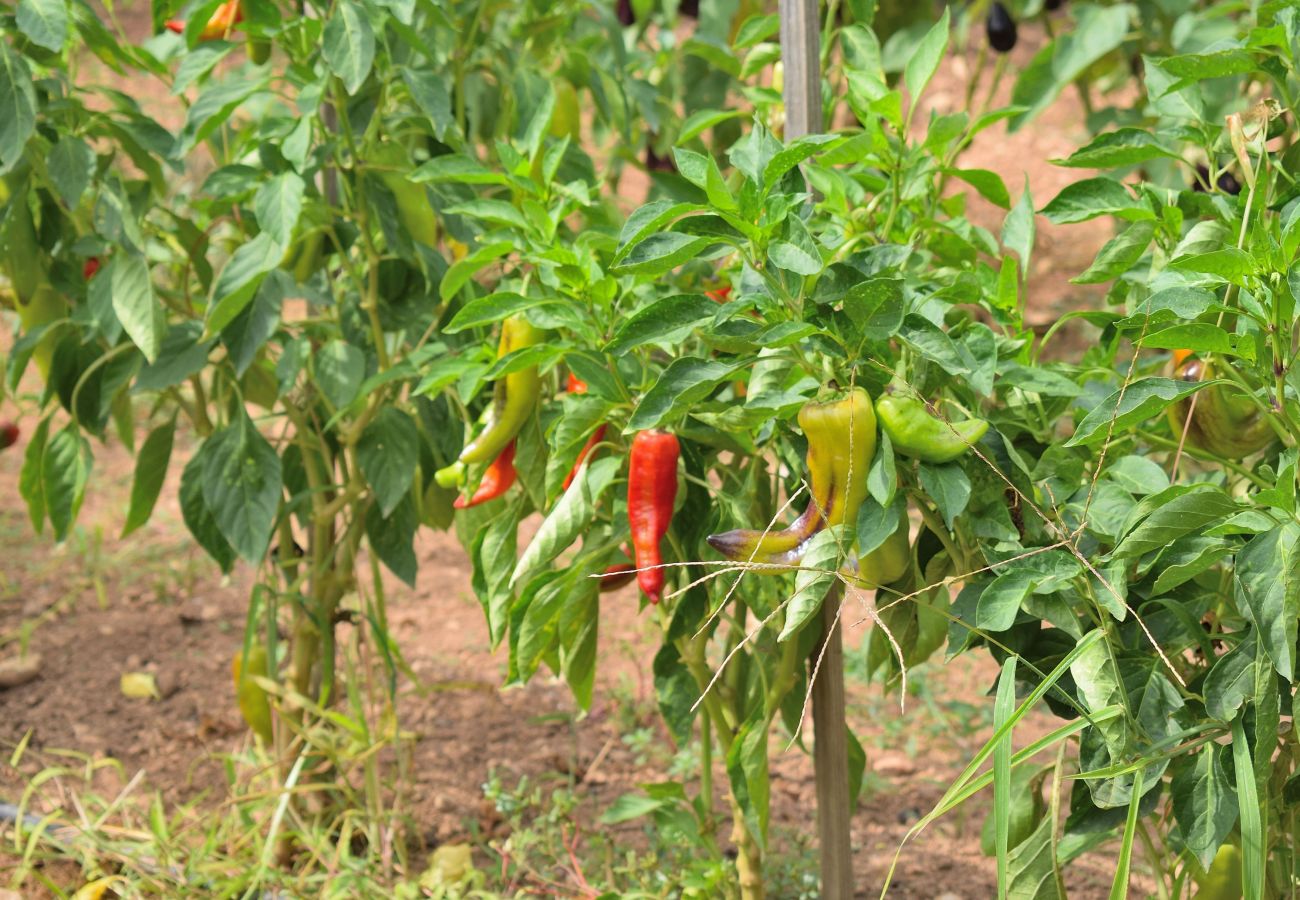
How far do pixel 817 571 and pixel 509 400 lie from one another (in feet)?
1.31

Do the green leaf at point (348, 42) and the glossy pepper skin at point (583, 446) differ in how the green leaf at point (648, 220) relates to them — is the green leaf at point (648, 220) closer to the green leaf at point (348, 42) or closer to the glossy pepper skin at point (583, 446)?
the glossy pepper skin at point (583, 446)

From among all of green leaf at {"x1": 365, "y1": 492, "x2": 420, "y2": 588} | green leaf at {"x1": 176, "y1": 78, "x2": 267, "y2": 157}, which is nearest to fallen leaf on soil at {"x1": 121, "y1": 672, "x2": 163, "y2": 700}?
green leaf at {"x1": 365, "y1": 492, "x2": 420, "y2": 588}

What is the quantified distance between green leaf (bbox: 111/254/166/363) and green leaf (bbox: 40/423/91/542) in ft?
0.83

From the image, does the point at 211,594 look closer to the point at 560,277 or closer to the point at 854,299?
the point at 560,277

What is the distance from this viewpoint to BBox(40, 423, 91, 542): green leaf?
5.61 feet

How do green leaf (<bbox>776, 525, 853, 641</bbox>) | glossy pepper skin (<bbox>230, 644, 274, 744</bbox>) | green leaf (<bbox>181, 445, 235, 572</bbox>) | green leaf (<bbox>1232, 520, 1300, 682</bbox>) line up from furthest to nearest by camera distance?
glossy pepper skin (<bbox>230, 644, 274, 744</bbox>), green leaf (<bbox>181, 445, 235, 572</bbox>), green leaf (<bbox>776, 525, 853, 641</bbox>), green leaf (<bbox>1232, 520, 1300, 682</bbox>)

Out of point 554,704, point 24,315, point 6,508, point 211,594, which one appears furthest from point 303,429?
point 6,508

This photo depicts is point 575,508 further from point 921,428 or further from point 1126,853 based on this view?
point 1126,853

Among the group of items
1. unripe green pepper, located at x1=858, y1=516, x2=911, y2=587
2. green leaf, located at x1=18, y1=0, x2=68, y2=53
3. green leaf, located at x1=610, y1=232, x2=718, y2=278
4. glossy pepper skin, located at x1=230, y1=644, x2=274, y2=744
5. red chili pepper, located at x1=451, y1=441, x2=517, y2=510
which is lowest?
glossy pepper skin, located at x1=230, y1=644, x2=274, y2=744

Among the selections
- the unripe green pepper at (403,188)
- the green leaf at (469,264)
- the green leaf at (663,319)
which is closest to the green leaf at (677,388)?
the green leaf at (663,319)

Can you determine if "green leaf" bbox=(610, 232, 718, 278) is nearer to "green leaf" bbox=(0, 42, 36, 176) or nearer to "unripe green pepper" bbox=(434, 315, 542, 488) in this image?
"unripe green pepper" bbox=(434, 315, 542, 488)

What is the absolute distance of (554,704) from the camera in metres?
2.37

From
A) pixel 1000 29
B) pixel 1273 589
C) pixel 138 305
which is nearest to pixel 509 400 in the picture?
pixel 138 305

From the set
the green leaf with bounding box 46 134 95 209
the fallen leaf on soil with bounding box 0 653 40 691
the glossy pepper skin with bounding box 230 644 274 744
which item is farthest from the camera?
the fallen leaf on soil with bounding box 0 653 40 691
